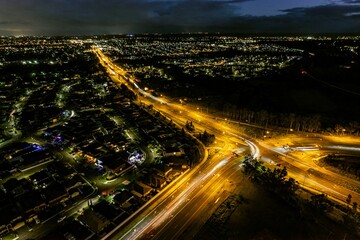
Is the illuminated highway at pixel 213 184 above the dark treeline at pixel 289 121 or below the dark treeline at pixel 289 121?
below

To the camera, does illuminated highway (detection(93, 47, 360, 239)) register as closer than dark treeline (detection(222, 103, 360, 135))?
Yes

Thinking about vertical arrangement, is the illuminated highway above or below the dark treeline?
below

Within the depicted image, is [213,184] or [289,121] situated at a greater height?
[289,121]

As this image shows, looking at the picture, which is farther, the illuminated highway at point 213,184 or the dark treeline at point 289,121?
the dark treeline at point 289,121

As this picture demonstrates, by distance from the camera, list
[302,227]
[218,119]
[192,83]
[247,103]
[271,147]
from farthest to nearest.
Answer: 1. [192,83]
2. [247,103]
3. [218,119]
4. [271,147]
5. [302,227]

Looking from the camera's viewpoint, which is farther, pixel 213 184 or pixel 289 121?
pixel 289 121

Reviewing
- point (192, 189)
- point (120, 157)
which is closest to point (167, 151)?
point (120, 157)

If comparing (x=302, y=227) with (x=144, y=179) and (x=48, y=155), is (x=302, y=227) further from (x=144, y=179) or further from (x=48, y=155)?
(x=48, y=155)

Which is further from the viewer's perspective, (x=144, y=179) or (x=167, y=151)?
(x=167, y=151)
